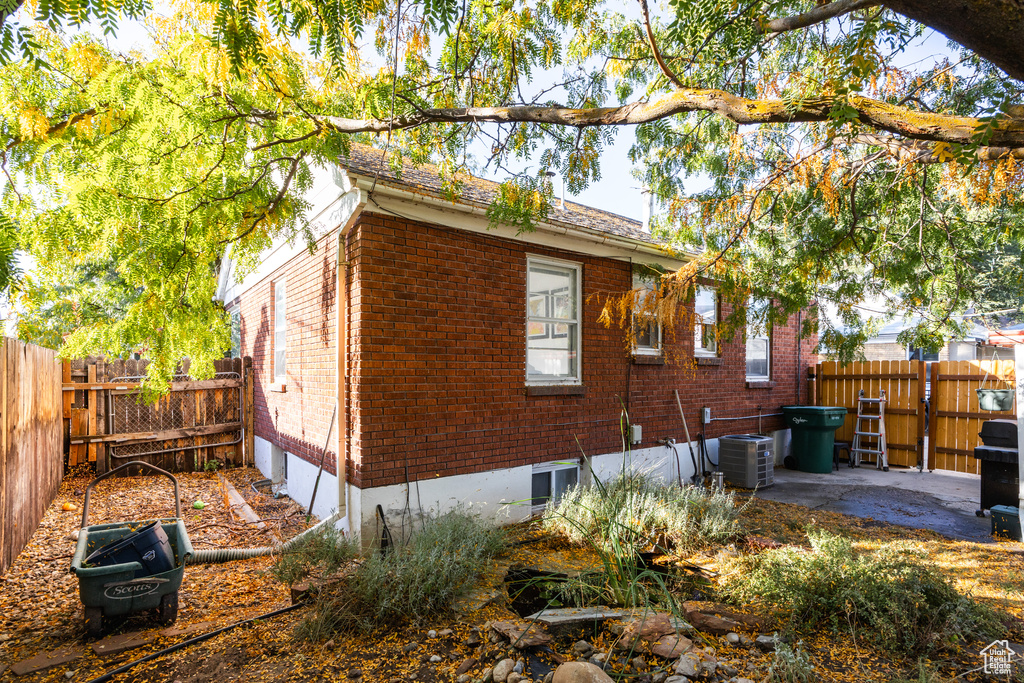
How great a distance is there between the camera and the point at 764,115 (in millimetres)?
3625

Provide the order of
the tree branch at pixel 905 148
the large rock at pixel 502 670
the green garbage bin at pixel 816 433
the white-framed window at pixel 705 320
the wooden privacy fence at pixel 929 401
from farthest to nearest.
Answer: the green garbage bin at pixel 816 433 → the wooden privacy fence at pixel 929 401 → the white-framed window at pixel 705 320 → the tree branch at pixel 905 148 → the large rock at pixel 502 670

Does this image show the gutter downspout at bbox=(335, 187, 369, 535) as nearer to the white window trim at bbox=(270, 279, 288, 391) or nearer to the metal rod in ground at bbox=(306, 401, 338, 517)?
the metal rod in ground at bbox=(306, 401, 338, 517)

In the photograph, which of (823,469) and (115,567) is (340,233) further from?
(823,469)

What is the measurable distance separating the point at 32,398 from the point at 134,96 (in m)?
4.35

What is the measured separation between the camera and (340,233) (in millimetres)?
6418

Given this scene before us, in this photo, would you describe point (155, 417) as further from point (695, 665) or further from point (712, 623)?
point (695, 665)

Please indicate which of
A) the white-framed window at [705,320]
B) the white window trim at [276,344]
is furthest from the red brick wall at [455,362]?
the white window trim at [276,344]

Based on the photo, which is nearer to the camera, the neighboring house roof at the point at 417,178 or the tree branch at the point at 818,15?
the tree branch at the point at 818,15

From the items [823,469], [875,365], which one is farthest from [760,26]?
[875,365]

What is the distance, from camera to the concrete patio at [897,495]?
746cm

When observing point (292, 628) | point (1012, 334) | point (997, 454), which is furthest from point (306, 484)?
point (997, 454)

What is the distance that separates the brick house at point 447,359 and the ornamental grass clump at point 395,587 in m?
0.88

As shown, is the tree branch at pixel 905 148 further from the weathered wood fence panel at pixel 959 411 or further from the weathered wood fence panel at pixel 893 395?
the weathered wood fence panel at pixel 959 411

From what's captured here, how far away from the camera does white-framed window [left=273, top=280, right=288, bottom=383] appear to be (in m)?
9.05
